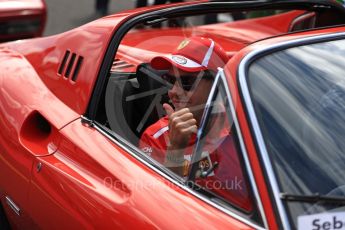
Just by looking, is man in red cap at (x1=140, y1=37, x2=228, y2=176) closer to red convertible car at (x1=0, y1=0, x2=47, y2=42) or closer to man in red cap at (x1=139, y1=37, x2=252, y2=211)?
man in red cap at (x1=139, y1=37, x2=252, y2=211)

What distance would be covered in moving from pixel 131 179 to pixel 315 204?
2.19 feet

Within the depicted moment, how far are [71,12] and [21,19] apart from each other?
3.25 m

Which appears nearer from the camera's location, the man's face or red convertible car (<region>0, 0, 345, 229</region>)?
red convertible car (<region>0, 0, 345, 229</region>)

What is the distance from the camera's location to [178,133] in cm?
231

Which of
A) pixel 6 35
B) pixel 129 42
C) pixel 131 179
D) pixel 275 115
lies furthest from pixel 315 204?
pixel 6 35

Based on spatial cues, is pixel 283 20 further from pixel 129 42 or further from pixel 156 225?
pixel 156 225

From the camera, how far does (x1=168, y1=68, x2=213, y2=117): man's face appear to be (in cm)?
247

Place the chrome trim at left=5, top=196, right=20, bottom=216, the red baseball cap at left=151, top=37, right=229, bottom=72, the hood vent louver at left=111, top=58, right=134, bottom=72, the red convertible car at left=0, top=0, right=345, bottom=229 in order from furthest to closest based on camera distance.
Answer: the hood vent louver at left=111, top=58, right=134, bottom=72, the chrome trim at left=5, top=196, right=20, bottom=216, the red baseball cap at left=151, top=37, right=229, bottom=72, the red convertible car at left=0, top=0, right=345, bottom=229

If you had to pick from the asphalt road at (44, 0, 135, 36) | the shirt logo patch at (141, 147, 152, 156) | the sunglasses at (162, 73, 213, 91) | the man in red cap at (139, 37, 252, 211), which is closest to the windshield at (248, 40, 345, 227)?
the man in red cap at (139, 37, 252, 211)

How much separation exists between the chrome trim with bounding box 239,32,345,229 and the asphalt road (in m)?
4.99

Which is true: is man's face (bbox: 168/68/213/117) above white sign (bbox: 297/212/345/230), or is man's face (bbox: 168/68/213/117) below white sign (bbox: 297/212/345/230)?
above

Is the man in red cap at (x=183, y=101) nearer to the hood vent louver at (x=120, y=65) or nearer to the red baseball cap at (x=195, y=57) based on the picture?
the red baseball cap at (x=195, y=57)

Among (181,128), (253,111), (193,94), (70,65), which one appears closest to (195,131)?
(181,128)

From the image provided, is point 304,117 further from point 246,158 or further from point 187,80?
point 187,80
